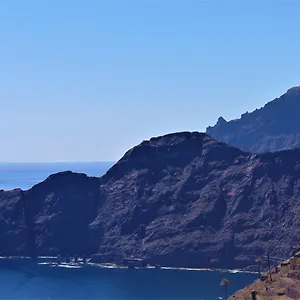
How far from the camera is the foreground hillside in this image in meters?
140

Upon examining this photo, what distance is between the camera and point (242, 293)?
150 meters

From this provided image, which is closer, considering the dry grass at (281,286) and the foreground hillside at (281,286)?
the dry grass at (281,286)

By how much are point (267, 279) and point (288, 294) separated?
695 inches

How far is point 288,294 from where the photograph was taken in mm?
A: 141375

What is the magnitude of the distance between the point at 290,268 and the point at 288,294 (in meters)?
17.4

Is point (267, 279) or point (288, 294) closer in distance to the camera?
point (288, 294)

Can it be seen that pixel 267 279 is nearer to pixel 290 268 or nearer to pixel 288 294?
pixel 290 268

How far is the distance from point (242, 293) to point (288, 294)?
36.1 feet

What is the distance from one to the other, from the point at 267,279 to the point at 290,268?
4.95 meters

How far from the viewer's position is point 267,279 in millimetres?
159000

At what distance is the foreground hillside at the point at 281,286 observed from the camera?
140500 millimetres

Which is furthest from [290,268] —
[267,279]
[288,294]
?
[288,294]

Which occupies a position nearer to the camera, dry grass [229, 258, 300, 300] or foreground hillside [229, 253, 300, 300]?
dry grass [229, 258, 300, 300]

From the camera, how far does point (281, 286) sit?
147m
